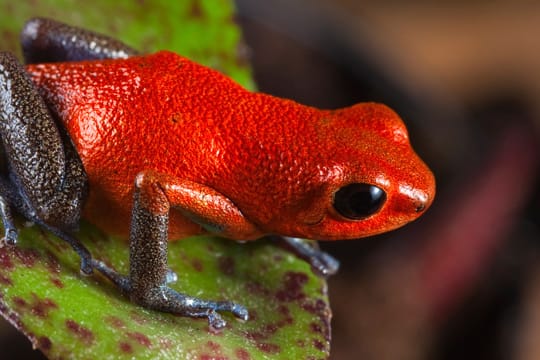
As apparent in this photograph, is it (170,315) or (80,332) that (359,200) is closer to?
(170,315)

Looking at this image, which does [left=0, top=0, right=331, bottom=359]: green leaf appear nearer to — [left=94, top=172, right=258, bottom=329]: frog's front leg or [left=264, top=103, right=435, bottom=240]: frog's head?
[left=94, top=172, right=258, bottom=329]: frog's front leg

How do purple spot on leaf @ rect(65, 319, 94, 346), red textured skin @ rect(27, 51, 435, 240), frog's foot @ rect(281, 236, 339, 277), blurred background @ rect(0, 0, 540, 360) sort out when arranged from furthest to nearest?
blurred background @ rect(0, 0, 540, 360)
frog's foot @ rect(281, 236, 339, 277)
red textured skin @ rect(27, 51, 435, 240)
purple spot on leaf @ rect(65, 319, 94, 346)

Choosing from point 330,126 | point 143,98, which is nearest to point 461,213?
point 330,126

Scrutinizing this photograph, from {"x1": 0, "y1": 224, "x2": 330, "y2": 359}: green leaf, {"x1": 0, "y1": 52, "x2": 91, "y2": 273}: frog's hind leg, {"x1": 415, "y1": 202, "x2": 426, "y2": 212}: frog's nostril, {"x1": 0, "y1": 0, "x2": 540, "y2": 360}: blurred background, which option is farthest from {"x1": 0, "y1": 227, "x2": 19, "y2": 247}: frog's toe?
{"x1": 0, "y1": 0, "x2": 540, "y2": 360}: blurred background

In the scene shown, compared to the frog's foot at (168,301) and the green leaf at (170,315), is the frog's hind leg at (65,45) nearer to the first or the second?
the green leaf at (170,315)

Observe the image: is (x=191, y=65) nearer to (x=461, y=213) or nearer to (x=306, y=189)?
(x=306, y=189)
